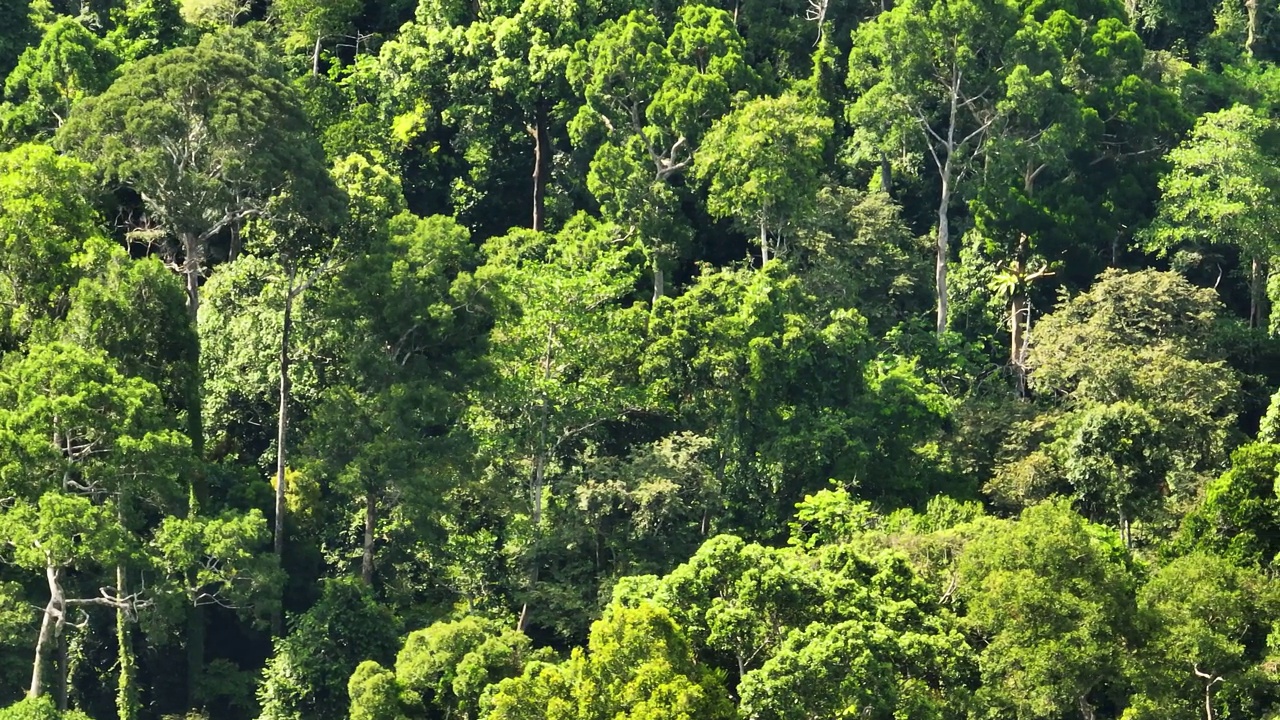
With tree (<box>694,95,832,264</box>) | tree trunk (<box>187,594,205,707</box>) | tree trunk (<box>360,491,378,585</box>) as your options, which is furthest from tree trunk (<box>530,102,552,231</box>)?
tree trunk (<box>187,594,205,707</box>)

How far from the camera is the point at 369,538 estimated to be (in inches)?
1870

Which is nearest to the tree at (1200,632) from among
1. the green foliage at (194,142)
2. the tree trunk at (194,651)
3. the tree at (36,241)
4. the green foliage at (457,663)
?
the green foliage at (457,663)

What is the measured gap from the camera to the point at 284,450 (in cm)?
4759

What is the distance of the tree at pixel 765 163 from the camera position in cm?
5172

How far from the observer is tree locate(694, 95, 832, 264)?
51.7 m

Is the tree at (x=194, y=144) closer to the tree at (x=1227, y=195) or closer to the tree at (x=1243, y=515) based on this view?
the tree at (x=1243, y=515)

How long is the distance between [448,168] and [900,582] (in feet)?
63.7

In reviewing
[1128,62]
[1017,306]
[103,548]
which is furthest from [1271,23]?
[103,548]

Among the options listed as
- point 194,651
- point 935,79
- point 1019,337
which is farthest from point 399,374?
point 935,79

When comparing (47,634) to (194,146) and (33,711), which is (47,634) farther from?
(194,146)

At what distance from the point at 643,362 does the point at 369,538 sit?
232 inches

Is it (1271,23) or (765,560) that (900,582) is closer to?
(765,560)

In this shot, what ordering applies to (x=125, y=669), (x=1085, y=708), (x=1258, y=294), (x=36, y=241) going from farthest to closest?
(x=1258, y=294), (x=36, y=241), (x=125, y=669), (x=1085, y=708)

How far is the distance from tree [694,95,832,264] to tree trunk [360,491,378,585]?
29.2 feet
